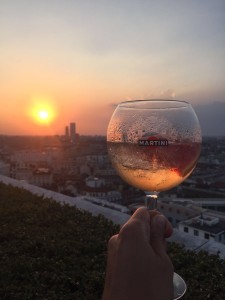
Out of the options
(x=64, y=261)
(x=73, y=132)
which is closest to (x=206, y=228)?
(x=64, y=261)

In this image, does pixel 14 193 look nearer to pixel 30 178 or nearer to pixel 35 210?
pixel 35 210

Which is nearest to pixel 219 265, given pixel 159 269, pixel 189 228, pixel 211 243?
pixel 211 243

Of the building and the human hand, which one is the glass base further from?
the building

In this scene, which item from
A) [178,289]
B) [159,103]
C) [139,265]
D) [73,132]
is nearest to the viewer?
[139,265]

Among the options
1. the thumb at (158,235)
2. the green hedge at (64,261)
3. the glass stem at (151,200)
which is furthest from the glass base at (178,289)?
the thumb at (158,235)

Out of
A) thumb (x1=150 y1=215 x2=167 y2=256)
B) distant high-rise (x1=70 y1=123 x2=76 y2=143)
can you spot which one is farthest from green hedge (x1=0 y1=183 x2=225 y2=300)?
distant high-rise (x1=70 y1=123 x2=76 y2=143)

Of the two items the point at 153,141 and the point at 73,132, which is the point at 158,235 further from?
the point at 73,132
